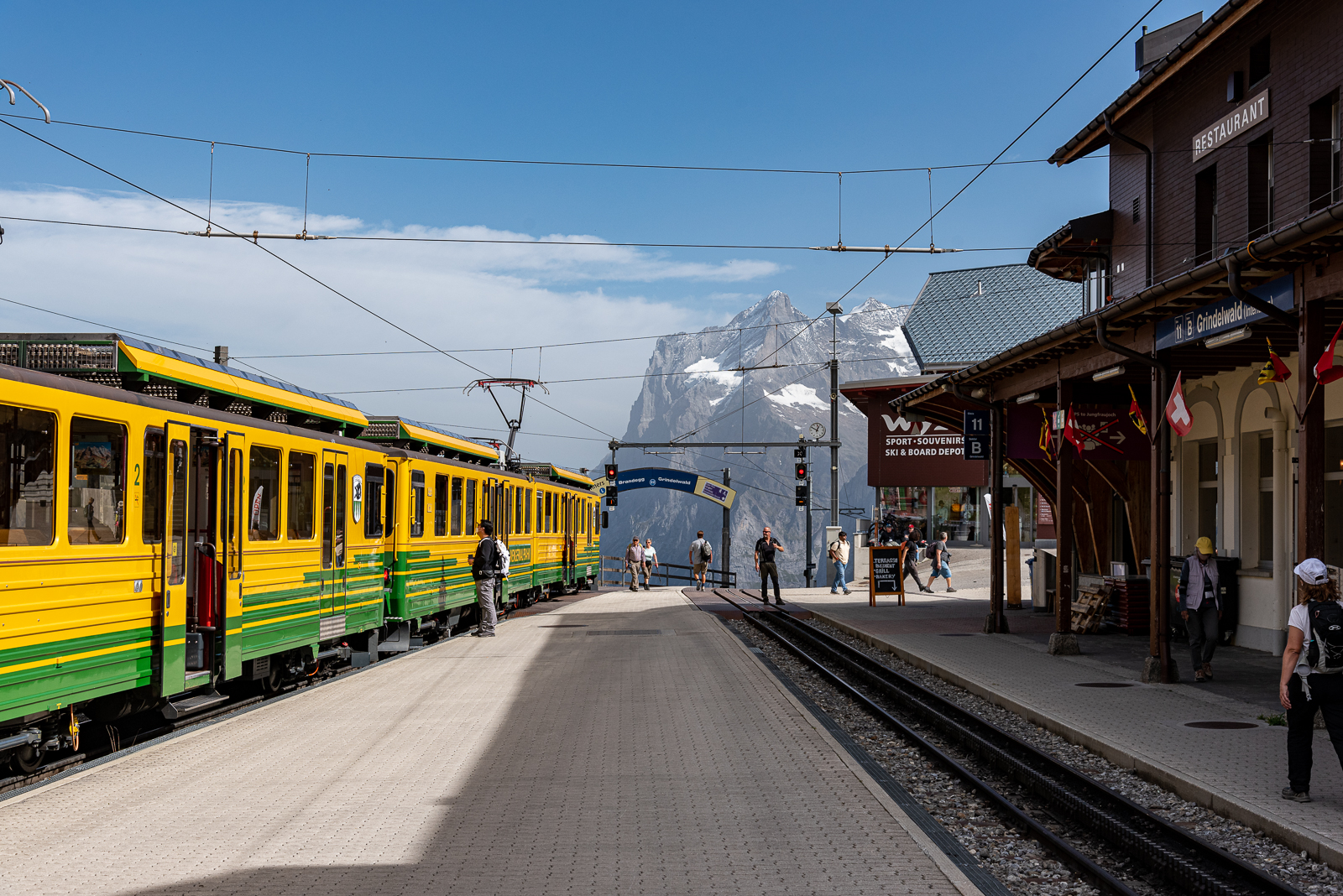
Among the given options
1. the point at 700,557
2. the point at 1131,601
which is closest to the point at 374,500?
the point at 1131,601

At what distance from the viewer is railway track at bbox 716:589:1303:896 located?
5.91 metres

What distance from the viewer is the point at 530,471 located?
89.3 feet

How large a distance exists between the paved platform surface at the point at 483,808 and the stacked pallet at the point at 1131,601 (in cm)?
835

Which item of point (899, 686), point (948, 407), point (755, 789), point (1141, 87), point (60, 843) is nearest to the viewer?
point (60, 843)

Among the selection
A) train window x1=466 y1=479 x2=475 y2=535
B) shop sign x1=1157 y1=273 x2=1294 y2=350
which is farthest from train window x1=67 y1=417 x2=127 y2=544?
train window x1=466 y1=479 x2=475 y2=535

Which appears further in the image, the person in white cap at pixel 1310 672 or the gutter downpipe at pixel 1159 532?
the gutter downpipe at pixel 1159 532

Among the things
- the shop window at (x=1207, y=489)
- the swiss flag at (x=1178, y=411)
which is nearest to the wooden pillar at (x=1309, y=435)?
the swiss flag at (x=1178, y=411)

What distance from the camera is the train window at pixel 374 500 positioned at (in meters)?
13.7

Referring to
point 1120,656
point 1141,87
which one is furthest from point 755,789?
point 1141,87

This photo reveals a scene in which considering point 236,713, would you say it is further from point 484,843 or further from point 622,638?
point 622,638

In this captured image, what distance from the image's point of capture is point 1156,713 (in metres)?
10.6

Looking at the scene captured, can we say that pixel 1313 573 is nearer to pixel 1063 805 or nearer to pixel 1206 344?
pixel 1063 805

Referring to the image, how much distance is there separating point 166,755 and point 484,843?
3277 millimetres

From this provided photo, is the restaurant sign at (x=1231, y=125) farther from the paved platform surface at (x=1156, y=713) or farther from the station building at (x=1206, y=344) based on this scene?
the paved platform surface at (x=1156, y=713)
